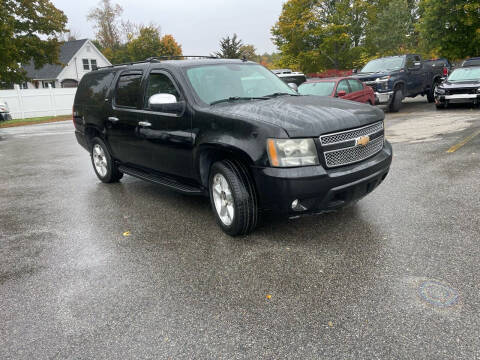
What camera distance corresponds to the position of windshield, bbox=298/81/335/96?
11898 millimetres

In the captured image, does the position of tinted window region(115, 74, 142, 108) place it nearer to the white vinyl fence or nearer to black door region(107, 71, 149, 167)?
black door region(107, 71, 149, 167)

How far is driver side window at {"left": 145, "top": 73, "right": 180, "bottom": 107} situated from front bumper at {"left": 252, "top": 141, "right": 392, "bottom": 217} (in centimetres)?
167

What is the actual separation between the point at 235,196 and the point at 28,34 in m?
32.6

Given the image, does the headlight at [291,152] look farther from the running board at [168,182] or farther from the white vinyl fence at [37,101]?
the white vinyl fence at [37,101]

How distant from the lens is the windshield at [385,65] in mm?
14959

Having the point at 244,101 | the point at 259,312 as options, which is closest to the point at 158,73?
the point at 244,101

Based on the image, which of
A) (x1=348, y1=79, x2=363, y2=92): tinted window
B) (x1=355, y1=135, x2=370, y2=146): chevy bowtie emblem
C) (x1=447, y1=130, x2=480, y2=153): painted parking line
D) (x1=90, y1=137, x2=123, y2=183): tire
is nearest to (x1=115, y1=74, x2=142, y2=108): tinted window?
(x1=90, y1=137, x2=123, y2=183): tire

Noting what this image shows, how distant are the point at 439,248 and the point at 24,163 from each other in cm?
946

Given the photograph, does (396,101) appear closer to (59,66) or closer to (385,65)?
(385,65)

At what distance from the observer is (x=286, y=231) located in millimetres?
4387

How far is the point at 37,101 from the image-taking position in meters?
26.6

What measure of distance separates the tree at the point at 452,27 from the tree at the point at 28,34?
26396 millimetres

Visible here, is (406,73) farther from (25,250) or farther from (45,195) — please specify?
(25,250)

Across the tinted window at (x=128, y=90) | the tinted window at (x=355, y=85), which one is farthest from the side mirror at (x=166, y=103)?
the tinted window at (x=355, y=85)
